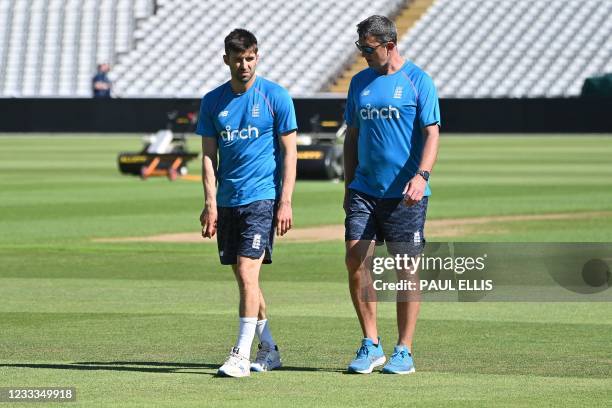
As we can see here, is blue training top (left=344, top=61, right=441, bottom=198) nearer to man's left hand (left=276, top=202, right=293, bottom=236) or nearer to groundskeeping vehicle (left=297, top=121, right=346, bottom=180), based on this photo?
man's left hand (left=276, top=202, right=293, bottom=236)

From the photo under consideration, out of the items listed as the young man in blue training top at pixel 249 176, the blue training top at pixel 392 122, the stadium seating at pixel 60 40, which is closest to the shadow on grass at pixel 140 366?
the young man in blue training top at pixel 249 176

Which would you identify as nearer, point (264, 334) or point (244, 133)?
point (244, 133)

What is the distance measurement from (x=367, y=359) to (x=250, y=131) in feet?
4.73

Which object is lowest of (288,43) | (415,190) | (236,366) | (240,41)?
(236,366)

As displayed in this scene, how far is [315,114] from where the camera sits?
5200 cm

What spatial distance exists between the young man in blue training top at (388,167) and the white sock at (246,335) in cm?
58

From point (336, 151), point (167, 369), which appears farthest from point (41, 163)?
point (167, 369)

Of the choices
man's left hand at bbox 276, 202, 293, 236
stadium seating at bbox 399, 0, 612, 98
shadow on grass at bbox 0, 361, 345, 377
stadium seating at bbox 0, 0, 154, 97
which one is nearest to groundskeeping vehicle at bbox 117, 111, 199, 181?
shadow on grass at bbox 0, 361, 345, 377

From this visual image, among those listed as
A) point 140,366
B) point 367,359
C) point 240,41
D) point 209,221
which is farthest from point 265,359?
point 240,41

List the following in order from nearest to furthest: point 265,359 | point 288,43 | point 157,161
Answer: point 265,359 < point 157,161 < point 288,43

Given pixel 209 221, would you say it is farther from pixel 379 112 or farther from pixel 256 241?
pixel 379 112

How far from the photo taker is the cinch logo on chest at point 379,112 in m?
Answer: 8.84

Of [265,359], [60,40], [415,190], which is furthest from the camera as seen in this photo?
[60,40]

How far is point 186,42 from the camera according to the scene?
Answer: 61969 millimetres
